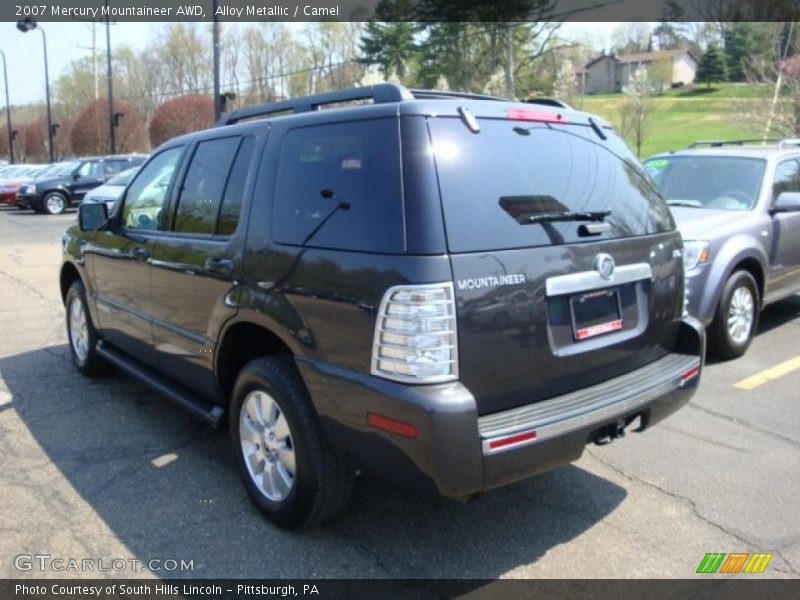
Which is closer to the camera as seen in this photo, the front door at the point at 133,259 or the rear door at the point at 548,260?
the rear door at the point at 548,260

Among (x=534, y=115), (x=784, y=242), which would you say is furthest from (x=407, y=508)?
(x=784, y=242)

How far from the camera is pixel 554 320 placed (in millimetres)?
2961

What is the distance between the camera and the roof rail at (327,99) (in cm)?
304

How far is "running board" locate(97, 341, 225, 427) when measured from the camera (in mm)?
3834

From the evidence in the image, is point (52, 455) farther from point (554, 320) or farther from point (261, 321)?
point (554, 320)

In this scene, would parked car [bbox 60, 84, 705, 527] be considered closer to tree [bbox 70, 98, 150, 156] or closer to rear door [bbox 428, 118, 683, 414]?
rear door [bbox 428, 118, 683, 414]

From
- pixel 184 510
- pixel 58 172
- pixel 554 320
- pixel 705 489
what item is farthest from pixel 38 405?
pixel 58 172

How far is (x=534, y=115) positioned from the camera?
3273 mm

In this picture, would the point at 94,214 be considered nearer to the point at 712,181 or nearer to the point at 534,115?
the point at 534,115

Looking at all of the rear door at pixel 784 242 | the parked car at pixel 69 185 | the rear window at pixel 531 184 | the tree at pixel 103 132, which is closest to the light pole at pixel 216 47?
the parked car at pixel 69 185

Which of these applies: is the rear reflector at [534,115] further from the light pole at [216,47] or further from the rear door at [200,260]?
the light pole at [216,47]

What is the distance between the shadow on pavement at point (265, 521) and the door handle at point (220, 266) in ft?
3.85

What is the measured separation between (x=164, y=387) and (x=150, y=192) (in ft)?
4.38

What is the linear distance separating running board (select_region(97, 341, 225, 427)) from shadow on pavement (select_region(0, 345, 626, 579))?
36 cm
